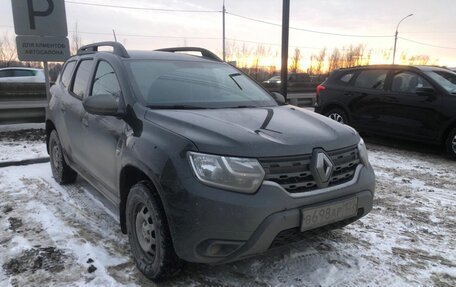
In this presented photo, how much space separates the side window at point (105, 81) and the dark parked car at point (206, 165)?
1 cm

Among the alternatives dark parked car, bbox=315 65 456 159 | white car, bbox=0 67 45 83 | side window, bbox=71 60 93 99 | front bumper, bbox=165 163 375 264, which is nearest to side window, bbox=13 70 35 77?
white car, bbox=0 67 45 83

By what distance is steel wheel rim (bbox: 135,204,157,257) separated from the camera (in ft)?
9.61

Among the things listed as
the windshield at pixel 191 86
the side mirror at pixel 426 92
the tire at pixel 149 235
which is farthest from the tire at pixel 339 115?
the tire at pixel 149 235

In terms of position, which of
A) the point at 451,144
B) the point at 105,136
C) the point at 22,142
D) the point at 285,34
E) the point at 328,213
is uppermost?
the point at 285,34

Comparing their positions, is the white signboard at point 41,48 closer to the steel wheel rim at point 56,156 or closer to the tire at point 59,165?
the tire at point 59,165

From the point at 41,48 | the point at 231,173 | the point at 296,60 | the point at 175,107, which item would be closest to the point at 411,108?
the point at 175,107

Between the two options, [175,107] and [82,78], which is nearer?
[175,107]

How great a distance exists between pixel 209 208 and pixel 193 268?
934mm

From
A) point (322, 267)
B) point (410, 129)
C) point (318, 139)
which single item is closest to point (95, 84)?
point (318, 139)

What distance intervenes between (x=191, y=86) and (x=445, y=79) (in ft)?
18.8

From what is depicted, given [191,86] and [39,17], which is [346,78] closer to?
[191,86]

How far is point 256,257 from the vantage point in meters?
3.40

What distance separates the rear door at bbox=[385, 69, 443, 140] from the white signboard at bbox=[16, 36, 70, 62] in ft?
21.4

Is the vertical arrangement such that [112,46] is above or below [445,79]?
above
